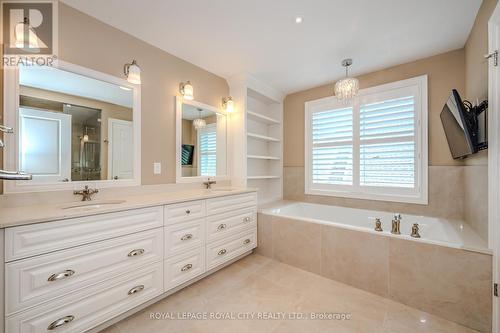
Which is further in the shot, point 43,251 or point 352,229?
point 352,229

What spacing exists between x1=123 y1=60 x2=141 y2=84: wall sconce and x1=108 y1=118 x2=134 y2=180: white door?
0.39m

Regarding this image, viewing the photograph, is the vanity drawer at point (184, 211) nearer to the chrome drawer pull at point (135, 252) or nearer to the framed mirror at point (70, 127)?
the chrome drawer pull at point (135, 252)

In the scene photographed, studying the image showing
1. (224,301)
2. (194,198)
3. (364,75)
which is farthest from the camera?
(364,75)

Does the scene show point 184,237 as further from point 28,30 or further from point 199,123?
point 28,30

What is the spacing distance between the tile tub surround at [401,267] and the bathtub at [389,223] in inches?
2.2

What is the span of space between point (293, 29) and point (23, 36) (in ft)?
6.61

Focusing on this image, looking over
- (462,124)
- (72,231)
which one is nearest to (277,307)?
(72,231)

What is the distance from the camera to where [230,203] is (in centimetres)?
226

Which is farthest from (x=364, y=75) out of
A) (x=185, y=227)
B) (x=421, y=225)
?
(x=185, y=227)

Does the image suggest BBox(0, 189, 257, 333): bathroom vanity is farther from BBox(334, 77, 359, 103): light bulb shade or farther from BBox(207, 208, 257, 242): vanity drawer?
BBox(334, 77, 359, 103): light bulb shade

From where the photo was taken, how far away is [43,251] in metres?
1.11

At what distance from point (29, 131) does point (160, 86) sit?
3.68 ft

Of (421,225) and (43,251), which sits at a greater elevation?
(43,251)

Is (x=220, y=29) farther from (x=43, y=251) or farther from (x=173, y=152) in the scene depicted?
(x=43, y=251)
